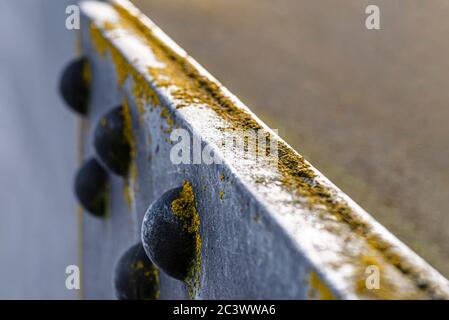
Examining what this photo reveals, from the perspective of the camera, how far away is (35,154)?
6336mm

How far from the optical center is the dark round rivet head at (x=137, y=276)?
2250 millimetres

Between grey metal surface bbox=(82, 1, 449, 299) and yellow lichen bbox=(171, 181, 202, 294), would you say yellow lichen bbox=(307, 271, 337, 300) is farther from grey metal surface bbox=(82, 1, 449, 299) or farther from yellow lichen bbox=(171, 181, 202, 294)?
yellow lichen bbox=(171, 181, 202, 294)

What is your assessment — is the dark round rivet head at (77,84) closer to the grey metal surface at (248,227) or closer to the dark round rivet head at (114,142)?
the dark round rivet head at (114,142)

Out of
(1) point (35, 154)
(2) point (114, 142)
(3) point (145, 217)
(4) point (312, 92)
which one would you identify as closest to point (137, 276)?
(3) point (145, 217)

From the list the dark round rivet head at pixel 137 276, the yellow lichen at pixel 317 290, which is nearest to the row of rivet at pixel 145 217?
the dark round rivet head at pixel 137 276

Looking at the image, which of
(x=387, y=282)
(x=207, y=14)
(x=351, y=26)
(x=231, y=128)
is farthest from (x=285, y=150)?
(x=207, y=14)

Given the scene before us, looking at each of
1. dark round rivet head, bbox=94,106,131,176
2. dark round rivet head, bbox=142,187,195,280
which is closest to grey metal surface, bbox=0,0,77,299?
dark round rivet head, bbox=94,106,131,176

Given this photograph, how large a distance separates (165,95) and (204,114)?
0.86 ft

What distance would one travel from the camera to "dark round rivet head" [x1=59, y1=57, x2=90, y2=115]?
373 centimetres

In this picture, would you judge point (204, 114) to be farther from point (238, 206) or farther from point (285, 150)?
point (238, 206)

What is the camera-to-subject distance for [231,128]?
177cm

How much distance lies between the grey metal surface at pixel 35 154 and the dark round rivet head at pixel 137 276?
254 cm

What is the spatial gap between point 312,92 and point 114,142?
4.26 feet

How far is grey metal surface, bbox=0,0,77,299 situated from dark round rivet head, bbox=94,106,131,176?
1945 mm
